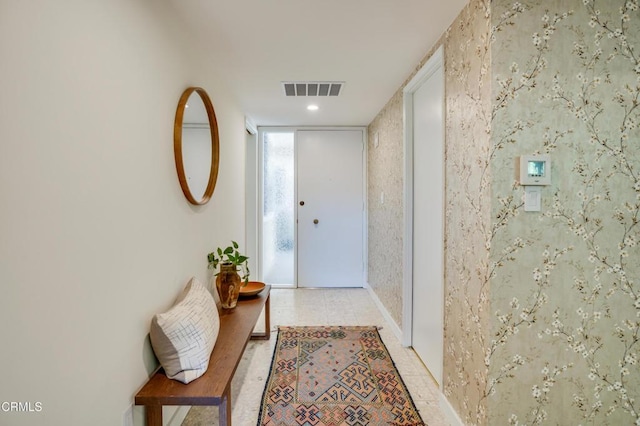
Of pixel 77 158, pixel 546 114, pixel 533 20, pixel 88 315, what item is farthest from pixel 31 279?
pixel 533 20

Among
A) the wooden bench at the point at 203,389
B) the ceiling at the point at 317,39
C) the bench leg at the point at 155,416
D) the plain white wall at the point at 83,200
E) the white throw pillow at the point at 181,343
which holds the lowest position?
the bench leg at the point at 155,416

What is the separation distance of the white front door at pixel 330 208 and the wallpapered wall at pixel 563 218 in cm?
294

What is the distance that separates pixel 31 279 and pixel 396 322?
268cm

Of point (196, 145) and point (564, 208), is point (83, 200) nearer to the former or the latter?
point (196, 145)

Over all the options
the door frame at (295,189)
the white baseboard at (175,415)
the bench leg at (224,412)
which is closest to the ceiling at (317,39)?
the door frame at (295,189)

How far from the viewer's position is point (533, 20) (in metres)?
1.36

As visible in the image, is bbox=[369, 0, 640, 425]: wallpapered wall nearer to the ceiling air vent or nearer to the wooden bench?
the wooden bench

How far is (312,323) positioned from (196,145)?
2.05 m

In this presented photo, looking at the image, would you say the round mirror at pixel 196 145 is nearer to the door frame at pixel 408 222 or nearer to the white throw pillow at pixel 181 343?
the white throw pillow at pixel 181 343

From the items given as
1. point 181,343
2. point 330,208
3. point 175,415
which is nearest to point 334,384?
point 175,415

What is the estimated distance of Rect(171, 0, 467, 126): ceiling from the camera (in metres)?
1.61

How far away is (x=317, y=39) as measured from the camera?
1.92 m

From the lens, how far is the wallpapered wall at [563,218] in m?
1.37

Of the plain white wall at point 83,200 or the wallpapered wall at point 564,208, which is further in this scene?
the wallpapered wall at point 564,208
